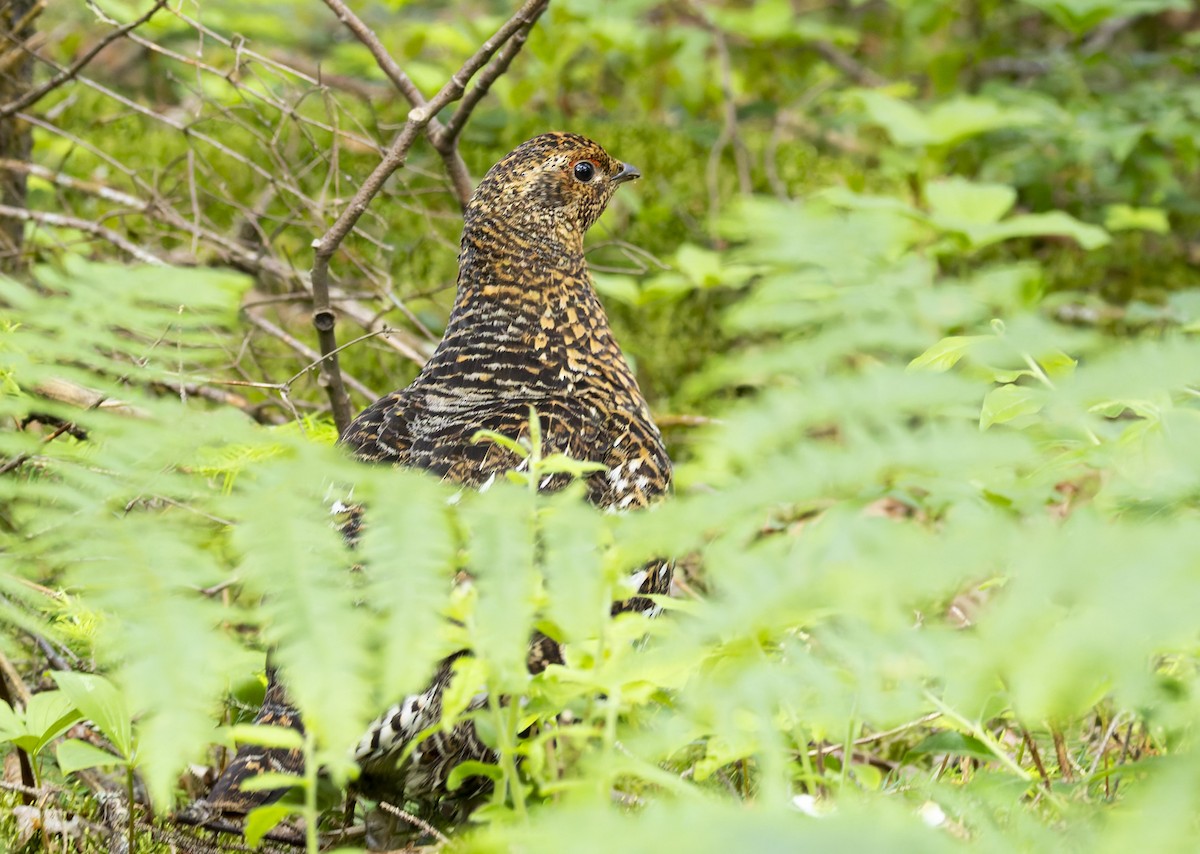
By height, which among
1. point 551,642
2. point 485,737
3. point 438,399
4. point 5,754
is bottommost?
point 5,754

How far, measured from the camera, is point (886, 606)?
1.49 metres

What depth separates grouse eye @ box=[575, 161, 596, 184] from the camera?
4375mm

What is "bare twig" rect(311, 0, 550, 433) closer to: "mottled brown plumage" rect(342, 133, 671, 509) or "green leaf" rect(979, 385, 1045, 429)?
"mottled brown plumage" rect(342, 133, 671, 509)

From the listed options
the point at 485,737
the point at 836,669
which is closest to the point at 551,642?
the point at 485,737

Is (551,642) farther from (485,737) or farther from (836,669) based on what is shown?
(836,669)

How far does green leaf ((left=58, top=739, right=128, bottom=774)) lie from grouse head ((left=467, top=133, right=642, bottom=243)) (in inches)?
87.0

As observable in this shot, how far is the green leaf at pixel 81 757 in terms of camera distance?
2.55 meters

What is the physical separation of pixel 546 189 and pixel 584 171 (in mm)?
237

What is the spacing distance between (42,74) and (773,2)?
4.90 metres

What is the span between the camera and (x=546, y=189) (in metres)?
4.24

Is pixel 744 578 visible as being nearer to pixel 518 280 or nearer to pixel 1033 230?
pixel 518 280

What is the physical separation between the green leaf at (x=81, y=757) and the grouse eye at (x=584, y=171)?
8.54ft

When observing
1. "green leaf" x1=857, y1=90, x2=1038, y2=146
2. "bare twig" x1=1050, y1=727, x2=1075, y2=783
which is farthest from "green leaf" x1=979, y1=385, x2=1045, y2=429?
"green leaf" x1=857, y1=90, x2=1038, y2=146

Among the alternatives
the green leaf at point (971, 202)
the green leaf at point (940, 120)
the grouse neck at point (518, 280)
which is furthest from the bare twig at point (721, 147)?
the grouse neck at point (518, 280)
